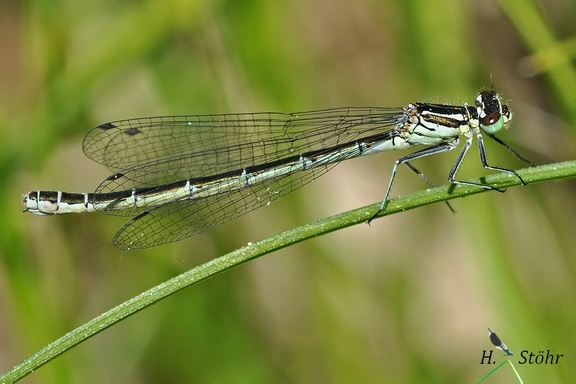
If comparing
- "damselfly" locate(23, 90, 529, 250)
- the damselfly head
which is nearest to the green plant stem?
the damselfly head

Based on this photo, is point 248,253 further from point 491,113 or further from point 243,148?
point 491,113

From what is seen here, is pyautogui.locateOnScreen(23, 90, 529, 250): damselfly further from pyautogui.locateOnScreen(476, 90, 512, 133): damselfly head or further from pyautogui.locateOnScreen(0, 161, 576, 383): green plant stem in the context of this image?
pyautogui.locateOnScreen(0, 161, 576, 383): green plant stem

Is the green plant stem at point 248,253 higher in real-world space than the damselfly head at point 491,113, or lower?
lower

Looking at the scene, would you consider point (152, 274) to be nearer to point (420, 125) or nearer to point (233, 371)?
point (233, 371)

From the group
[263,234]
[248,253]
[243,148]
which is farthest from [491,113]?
[248,253]

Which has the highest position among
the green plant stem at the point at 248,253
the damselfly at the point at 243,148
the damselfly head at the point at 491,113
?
the damselfly at the point at 243,148

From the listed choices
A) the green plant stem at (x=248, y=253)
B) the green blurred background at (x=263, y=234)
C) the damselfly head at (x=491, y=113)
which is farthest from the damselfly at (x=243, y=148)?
the green plant stem at (x=248, y=253)

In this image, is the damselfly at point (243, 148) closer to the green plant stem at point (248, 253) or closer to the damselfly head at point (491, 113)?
the damselfly head at point (491, 113)
